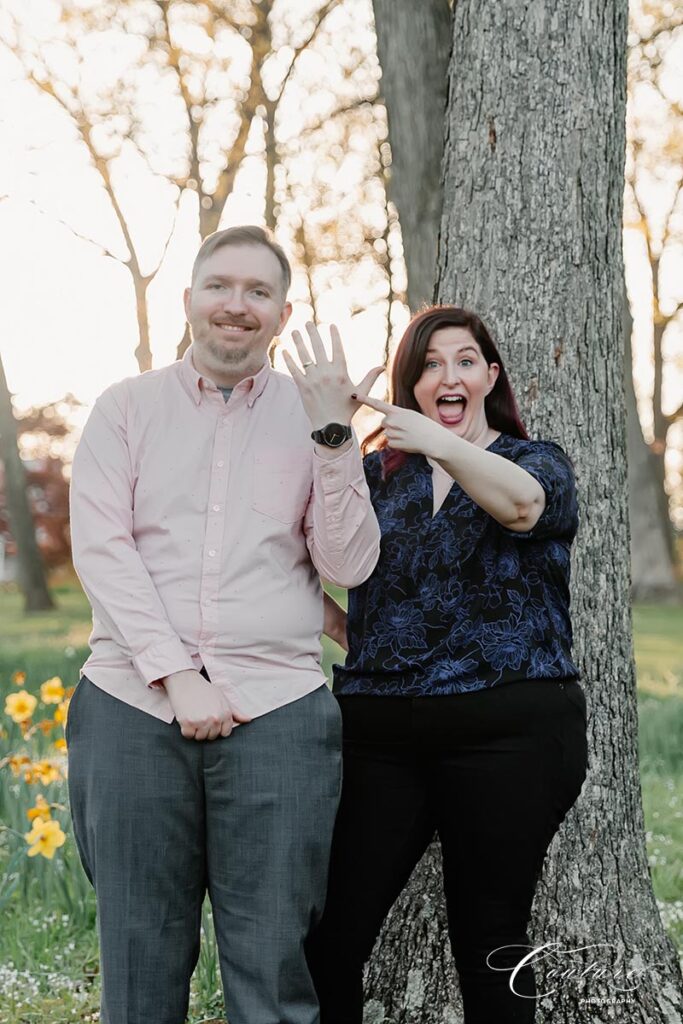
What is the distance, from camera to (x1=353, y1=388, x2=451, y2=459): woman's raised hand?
91.4 inches

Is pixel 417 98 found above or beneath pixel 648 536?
above

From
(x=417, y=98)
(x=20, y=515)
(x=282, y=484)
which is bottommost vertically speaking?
(x=20, y=515)

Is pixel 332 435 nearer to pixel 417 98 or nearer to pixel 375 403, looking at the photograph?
pixel 375 403

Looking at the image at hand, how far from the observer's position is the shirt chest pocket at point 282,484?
7.81 feet

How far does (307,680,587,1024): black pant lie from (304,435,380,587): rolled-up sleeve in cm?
31

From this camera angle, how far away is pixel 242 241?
2.39m

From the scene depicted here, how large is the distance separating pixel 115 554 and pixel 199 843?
636 mm

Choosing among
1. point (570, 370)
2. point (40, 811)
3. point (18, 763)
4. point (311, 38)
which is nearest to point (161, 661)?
point (570, 370)

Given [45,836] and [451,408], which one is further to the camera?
[45,836]

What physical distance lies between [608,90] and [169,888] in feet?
8.13

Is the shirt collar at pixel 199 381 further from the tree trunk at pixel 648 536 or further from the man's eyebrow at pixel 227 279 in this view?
the tree trunk at pixel 648 536

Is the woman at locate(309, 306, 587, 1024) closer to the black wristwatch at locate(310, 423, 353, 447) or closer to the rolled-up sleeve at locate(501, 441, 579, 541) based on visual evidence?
the rolled-up sleeve at locate(501, 441, 579, 541)

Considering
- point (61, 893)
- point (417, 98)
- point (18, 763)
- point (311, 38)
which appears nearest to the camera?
point (61, 893)

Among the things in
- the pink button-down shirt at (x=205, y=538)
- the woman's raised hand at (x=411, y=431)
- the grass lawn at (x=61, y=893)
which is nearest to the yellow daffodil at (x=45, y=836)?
the grass lawn at (x=61, y=893)
